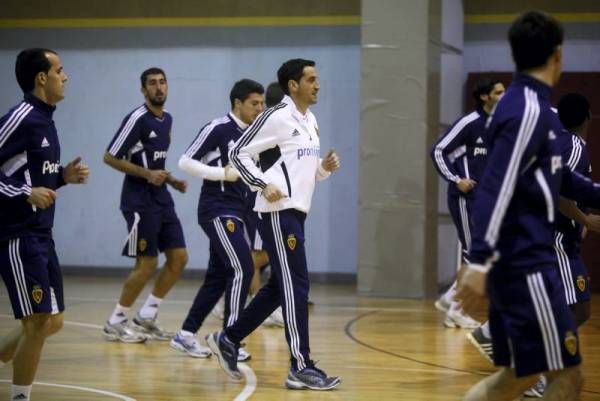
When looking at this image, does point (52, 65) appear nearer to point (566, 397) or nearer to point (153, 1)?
point (566, 397)

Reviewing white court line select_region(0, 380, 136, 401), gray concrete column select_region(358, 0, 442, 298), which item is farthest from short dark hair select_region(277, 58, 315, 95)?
gray concrete column select_region(358, 0, 442, 298)

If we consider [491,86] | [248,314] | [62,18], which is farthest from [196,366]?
[62,18]

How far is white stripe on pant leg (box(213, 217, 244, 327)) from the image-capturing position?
296 inches

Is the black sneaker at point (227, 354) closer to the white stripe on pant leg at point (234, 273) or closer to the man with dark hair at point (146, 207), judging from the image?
the white stripe on pant leg at point (234, 273)

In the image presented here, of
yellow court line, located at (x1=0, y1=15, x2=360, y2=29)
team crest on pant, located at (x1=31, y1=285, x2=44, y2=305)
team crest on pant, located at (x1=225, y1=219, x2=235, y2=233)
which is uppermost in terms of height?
yellow court line, located at (x1=0, y1=15, x2=360, y2=29)

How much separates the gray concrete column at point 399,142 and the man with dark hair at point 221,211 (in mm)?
4291

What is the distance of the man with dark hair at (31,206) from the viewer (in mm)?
5426

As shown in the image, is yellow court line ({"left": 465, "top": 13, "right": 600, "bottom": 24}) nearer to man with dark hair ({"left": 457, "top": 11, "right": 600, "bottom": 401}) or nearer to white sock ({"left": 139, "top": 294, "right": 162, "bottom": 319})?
white sock ({"left": 139, "top": 294, "right": 162, "bottom": 319})

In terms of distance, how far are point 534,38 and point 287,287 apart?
2.96 m

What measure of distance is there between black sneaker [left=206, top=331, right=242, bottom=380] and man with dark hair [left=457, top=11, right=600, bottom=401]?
3.08 meters

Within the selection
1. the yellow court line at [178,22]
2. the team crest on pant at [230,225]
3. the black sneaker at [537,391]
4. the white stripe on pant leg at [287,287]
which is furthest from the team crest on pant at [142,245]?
the yellow court line at [178,22]

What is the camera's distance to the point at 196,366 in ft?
24.8

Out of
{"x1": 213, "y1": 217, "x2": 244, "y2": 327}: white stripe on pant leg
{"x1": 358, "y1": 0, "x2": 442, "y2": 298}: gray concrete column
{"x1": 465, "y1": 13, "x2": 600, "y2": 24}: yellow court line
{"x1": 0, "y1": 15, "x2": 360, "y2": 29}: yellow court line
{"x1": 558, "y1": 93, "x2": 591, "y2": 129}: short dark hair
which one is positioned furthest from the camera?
{"x1": 0, "y1": 15, "x2": 360, "y2": 29}: yellow court line

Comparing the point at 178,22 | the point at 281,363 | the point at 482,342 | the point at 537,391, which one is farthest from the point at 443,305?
the point at 178,22
